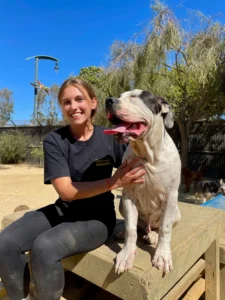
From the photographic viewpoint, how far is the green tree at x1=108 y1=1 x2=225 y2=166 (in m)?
7.25

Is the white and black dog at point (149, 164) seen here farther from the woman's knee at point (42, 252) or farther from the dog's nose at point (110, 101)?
the woman's knee at point (42, 252)

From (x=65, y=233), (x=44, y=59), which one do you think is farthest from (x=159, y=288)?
(x=44, y=59)

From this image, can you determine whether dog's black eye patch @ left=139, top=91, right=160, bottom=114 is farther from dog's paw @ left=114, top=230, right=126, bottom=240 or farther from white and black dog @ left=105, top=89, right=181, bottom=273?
dog's paw @ left=114, top=230, right=126, bottom=240

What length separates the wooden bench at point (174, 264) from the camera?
1.51 m

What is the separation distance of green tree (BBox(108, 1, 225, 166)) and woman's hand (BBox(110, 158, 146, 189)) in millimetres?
6271

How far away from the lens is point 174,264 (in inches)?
65.4

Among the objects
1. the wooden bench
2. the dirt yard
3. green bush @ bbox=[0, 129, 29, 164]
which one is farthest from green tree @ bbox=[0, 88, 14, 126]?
the wooden bench

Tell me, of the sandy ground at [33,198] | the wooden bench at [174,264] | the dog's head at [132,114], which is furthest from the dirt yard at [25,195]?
the dog's head at [132,114]

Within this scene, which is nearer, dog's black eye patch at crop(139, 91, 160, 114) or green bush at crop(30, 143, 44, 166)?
dog's black eye patch at crop(139, 91, 160, 114)

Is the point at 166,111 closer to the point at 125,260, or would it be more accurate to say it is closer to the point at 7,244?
the point at 125,260

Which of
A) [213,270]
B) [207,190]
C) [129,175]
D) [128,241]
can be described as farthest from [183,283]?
[207,190]

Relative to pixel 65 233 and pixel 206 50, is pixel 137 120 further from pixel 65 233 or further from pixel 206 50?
pixel 206 50

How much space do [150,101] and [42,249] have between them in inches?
43.5

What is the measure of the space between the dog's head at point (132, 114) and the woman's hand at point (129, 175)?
0.72 ft
